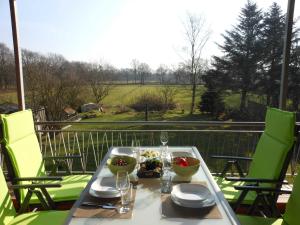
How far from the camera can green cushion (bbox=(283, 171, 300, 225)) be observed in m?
1.88

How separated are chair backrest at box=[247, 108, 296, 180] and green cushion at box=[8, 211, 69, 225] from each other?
1701 mm

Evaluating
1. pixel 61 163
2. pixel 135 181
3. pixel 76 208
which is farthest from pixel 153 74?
pixel 76 208

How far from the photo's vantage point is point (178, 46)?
9586 mm

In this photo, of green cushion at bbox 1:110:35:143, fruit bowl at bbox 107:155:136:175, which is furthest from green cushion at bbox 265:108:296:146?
green cushion at bbox 1:110:35:143

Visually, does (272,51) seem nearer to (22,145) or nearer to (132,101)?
(132,101)

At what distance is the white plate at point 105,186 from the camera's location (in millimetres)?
1818

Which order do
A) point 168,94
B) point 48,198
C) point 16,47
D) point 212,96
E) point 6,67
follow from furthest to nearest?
point 212,96, point 168,94, point 6,67, point 16,47, point 48,198

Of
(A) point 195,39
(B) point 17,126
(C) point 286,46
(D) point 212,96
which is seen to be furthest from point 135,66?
(B) point 17,126

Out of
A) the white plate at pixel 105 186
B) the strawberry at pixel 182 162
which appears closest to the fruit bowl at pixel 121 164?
the white plate at pixel 105 186

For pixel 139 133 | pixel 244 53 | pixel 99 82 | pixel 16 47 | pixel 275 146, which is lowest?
pixel 139 133

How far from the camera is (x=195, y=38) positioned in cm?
955

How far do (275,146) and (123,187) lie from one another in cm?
153

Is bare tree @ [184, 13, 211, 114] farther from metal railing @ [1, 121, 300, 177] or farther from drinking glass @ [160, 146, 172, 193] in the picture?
drinking glass @ [160, 146, 172, 193]

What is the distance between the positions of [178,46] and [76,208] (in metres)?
8.49
